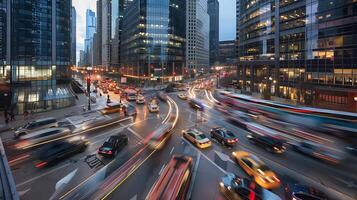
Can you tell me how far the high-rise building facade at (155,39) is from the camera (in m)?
128

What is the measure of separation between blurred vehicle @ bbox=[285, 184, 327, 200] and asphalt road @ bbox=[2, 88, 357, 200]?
1095 mm

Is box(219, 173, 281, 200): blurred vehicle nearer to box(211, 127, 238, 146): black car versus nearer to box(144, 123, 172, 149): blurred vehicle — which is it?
box(211, 127, 238, 146): black car

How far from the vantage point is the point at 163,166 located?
20.5 m

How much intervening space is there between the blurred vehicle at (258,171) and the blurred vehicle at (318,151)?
25.9 feet

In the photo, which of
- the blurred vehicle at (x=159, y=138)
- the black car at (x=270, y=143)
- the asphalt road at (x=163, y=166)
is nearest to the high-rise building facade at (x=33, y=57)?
the asphalt road at (x=163, y=166)

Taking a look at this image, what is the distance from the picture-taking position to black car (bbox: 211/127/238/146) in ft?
85.2

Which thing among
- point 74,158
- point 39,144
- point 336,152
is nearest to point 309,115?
point 336,152

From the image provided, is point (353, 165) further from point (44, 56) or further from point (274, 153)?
point (44, 56)

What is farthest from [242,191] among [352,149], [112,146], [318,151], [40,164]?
[352,149]

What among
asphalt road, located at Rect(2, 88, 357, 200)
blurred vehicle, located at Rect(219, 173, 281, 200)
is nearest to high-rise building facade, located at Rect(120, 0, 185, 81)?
asphalt road, located at Rect(2, 88, 357, 200)

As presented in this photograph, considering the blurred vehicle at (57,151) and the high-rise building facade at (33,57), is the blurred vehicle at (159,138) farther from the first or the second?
the high-rise building facade at (33,57)

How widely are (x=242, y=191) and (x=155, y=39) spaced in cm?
12205

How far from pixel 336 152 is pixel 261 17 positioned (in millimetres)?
64428

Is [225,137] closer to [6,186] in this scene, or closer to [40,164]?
[40,164]
